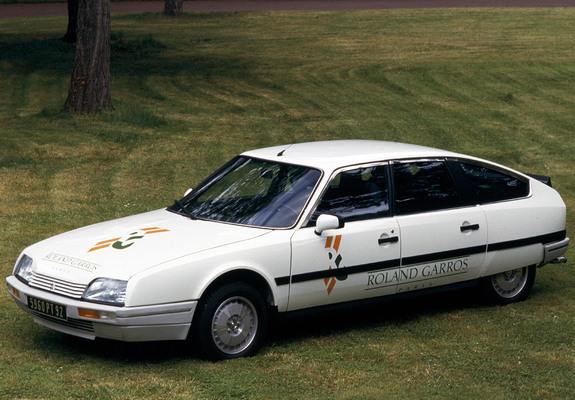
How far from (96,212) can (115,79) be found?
11.5m

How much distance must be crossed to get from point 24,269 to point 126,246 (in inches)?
33.1

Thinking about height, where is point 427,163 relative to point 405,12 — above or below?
above

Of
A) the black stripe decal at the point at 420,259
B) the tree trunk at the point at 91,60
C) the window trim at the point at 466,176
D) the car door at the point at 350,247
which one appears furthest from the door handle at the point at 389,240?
the tree trunk at the point at 91,60

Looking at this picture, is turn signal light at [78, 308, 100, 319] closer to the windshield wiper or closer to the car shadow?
the car shadow

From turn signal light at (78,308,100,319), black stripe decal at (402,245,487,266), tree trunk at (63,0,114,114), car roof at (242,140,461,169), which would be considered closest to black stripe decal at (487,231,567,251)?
black stripe decal at (402,245,487,266)

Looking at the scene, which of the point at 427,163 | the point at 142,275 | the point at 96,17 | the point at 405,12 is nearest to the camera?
the point at 142,275

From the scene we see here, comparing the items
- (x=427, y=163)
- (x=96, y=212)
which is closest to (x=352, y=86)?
(x=96, y=212)

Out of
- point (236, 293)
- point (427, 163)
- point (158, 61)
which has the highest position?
point (427, 163)

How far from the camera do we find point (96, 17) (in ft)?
56.6

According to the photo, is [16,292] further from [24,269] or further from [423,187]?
[423,187]

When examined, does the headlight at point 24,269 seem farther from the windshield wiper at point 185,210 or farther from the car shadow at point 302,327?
the windshield wiper at point 185,210

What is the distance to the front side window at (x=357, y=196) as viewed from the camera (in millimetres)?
7277

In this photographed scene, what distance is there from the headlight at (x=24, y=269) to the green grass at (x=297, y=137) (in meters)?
0.56

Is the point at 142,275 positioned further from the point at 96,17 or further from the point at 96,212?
the point at 96,17
